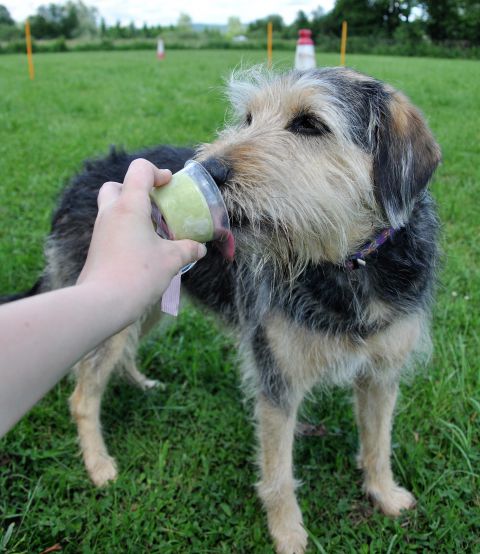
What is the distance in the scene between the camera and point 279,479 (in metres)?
2.63

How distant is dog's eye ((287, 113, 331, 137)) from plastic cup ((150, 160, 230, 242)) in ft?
2.09

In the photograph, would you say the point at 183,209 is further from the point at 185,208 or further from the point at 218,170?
the point at 218,170

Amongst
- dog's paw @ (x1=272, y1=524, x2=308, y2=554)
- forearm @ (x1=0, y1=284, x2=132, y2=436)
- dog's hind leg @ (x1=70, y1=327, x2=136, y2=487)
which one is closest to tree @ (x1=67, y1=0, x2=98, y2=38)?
dog's hind leg @ (x1=70, y1=327, x2=136, y2=487)

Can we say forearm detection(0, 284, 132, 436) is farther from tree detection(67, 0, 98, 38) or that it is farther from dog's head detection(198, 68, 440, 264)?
tree detection(67, 0, 98, 38)

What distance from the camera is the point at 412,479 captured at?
2.91 metres

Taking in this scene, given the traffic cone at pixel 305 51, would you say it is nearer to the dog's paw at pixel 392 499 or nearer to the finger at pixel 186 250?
the dog's paw at pixel 392 499

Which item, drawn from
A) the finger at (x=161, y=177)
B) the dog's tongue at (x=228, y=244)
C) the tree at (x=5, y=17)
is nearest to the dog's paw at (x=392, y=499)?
the dog's tongue at (x=228, y=244)

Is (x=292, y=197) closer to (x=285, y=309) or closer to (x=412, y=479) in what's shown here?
(x=285, y=309)

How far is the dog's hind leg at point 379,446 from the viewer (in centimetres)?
275

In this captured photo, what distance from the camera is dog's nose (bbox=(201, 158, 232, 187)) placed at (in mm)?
1790

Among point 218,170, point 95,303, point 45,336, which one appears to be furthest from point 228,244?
point 45,336

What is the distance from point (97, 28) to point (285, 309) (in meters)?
81.4

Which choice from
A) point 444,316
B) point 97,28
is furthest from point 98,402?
point 97,28

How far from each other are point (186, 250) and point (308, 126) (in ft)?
3.18
